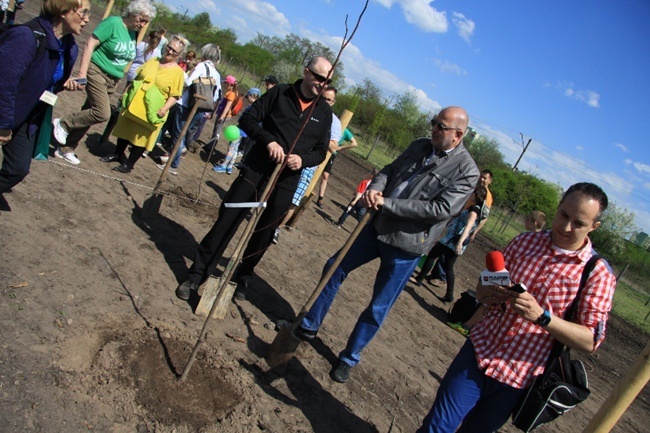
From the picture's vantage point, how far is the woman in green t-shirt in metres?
5.88

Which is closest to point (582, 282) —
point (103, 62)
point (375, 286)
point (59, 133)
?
point (375, 286)

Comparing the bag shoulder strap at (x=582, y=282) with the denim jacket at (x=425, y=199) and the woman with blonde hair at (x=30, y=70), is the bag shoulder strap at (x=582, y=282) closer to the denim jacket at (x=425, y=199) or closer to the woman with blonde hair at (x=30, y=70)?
the denim jacket at (x=425, y=199)

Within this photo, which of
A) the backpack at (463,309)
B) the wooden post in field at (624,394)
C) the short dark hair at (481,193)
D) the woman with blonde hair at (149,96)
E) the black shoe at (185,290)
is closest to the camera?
the wooden post in field at (624,394)

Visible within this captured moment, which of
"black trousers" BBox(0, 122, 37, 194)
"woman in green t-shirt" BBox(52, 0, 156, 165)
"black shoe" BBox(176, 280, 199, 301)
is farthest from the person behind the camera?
"woman in green t-shirt" BBox(52, 0, 156, 165)

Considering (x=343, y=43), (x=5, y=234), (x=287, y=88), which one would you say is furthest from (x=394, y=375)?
(x=5, y=234)

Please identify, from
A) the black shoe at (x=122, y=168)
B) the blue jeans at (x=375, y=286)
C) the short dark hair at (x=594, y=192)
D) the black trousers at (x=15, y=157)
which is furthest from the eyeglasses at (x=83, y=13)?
the short dark hair at (x=594, y=192)

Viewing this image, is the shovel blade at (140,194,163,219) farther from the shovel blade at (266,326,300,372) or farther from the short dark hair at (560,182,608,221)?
the short dark hair at (560,182,608,221)

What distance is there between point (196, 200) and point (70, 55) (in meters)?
2.80

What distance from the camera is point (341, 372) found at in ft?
13.4

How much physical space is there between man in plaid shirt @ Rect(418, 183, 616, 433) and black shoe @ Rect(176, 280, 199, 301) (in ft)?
7.54

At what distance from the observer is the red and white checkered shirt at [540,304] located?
2.44 m

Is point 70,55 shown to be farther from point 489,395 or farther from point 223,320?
point 489,395

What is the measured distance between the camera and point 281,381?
12.2 ft

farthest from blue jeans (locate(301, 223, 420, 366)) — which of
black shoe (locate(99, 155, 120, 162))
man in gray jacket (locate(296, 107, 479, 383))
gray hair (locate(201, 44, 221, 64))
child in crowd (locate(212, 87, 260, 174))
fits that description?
child in crowd (locate(212, 87, 260, 174))
